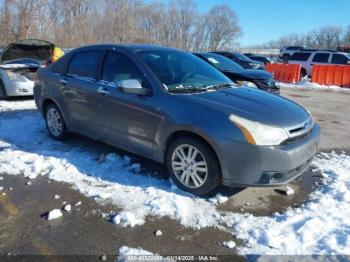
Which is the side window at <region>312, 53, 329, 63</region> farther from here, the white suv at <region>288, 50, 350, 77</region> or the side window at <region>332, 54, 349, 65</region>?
the side window at <region>332, 54, 349, 65</region>

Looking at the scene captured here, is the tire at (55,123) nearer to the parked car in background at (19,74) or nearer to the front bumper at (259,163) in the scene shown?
the front bumper at (259,163)

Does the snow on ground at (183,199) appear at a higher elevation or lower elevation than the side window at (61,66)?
lower

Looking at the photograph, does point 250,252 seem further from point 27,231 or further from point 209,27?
point 209,27

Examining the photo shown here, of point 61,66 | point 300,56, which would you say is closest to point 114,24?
point 300,56

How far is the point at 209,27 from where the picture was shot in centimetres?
9250

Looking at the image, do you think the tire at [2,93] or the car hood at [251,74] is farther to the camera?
the tire at [2,93]

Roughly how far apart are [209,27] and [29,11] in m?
73.2

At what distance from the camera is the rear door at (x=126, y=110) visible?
4.21 metres

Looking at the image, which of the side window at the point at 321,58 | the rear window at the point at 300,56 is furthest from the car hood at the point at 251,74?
the rear window at the point at 300,56

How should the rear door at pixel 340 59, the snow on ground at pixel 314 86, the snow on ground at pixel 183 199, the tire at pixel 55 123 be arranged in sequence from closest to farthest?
the snow on ground at pixel 183 199 → the tire at pixel 55 123 → the snow on ground at pixel 314 86 → the rear door at pixel 340 59

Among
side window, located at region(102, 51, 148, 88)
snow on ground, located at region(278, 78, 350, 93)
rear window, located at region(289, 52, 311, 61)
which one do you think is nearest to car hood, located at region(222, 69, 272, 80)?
side window, located at region(102, 51, 148, 88)

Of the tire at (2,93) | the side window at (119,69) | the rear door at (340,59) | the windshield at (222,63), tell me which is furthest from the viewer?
the rear door at (340,59)

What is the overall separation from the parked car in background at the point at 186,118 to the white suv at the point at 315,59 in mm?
16325

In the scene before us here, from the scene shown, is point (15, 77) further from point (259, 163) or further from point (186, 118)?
point (259, 163)
